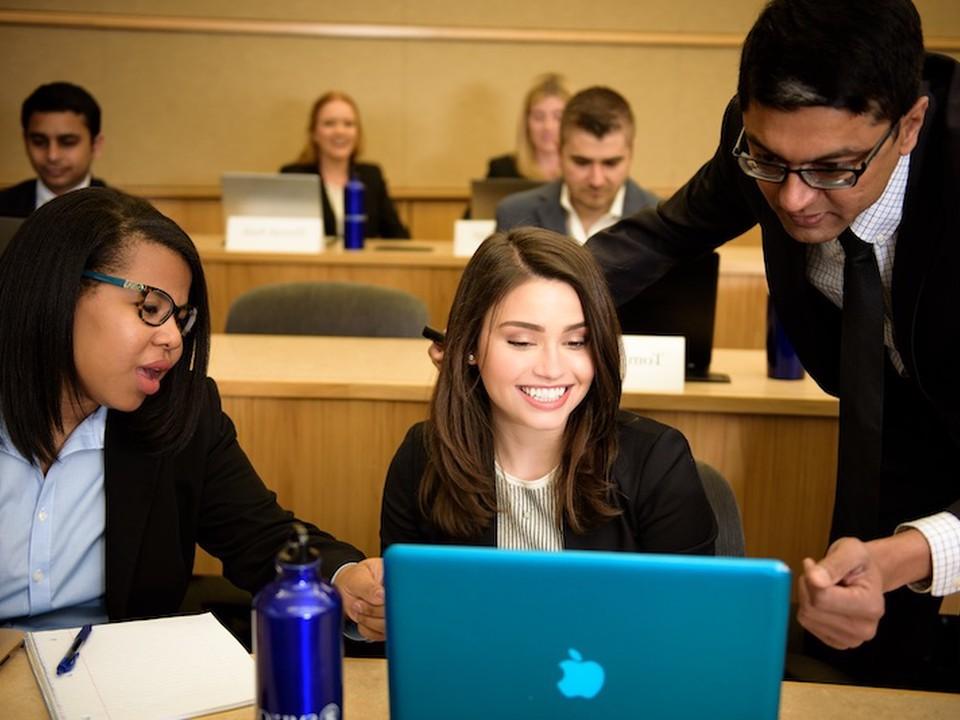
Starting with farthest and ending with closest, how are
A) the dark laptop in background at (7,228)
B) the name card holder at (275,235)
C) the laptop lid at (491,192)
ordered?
1. the laptop lid at (491,192)
2. the name card holder at (275,235)
3. the dark laptop in background at (7,228)

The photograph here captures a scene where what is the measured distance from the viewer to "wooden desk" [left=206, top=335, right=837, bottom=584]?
253cm

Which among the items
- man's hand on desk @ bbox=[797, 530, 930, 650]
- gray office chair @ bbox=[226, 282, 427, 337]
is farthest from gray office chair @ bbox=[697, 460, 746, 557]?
gray office chair @ bbox=[226, 282, 427, 337]

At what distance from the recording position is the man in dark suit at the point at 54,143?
453cm

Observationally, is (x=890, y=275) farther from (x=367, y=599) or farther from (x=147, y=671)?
(x=147, y=671)

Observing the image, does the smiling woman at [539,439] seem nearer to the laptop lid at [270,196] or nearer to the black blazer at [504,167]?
the laptop lid at [270,196]

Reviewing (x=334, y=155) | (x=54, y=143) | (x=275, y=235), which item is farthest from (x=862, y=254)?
(x=334, y=155)

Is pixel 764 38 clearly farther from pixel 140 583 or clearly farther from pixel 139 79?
pixel 139 79

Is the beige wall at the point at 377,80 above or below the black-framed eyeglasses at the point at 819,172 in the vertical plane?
above

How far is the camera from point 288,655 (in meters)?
0.96

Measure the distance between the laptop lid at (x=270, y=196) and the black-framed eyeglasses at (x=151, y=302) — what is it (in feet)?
9.41

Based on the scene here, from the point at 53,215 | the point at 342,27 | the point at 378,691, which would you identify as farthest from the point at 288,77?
the point at 378,691

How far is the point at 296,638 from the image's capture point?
0.96 metres

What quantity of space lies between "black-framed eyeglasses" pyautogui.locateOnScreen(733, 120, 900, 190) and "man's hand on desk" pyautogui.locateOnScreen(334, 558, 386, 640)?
0.73 metres

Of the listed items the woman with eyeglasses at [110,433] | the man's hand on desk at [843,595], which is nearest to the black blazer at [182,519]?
the woman with eyeglasses at [110,433]
